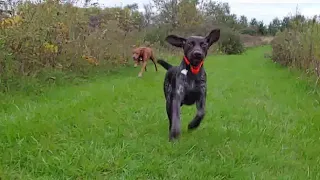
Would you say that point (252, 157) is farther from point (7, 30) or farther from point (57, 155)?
point (7, 30)

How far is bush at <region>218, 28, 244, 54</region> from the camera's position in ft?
138

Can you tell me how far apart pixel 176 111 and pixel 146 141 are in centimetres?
52

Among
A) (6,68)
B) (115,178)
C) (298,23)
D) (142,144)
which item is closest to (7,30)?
(6,68)

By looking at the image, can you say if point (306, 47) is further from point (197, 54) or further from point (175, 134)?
point (175, 134)

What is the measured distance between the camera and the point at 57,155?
14.1 feet

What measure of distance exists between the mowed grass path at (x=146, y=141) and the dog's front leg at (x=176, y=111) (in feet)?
0.42

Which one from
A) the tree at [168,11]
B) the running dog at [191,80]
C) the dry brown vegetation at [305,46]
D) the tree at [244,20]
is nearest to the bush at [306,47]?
the dry brown vegetation at [305,46]

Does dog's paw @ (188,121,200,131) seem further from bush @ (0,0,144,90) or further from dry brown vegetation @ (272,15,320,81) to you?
dry brown vegetation @ (272,15,320,81)

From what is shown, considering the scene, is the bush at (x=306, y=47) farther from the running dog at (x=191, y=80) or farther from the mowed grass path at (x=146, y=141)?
the running dog at (x=191, y=80)

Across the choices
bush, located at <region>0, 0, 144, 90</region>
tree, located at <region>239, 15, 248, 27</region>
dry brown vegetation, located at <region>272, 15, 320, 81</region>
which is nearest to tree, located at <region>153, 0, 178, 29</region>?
dry brown vegetation, located at <region>272, 15, 320, 81</region>

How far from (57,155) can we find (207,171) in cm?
153

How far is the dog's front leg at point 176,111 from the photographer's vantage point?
5.11 meters

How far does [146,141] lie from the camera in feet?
16.8

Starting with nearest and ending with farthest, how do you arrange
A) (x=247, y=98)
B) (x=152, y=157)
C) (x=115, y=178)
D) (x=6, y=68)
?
(x=115, y=178), (x=152, y=157), (x=6, y=68), (x=247, y=98)
